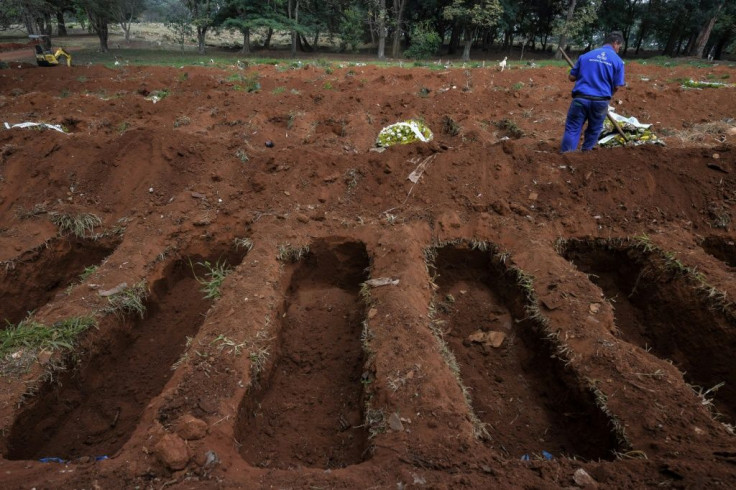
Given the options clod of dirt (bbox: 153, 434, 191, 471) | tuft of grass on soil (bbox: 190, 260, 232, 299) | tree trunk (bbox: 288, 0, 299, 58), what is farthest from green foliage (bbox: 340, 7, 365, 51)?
clod of dirt (bbox: 153, 434, 191, 471)

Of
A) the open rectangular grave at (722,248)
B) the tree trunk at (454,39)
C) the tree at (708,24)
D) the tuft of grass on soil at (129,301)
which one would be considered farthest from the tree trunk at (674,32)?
the tuft of grass on soil at (129,301)

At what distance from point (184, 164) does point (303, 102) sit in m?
4.27

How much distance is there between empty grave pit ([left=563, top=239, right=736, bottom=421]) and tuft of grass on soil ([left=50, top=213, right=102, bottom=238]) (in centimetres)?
614

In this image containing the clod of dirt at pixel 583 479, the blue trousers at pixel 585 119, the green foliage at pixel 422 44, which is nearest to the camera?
the clod of dirt at pixel 583 479

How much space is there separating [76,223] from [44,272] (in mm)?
722

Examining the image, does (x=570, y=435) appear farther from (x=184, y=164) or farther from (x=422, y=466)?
(x=184, y=164)

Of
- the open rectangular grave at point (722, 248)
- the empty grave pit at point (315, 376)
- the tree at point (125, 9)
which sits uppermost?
the tree at point (125, 9)

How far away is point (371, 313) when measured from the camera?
12.9 feet

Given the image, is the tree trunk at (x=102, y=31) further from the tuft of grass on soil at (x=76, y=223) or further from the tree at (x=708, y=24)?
the tree at (x=708, y=24)

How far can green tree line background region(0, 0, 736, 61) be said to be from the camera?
72.1 feet

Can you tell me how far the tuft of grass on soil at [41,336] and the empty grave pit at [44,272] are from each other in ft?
3.68

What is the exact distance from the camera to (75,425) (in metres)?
3.48

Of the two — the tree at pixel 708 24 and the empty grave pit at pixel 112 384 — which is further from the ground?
the tree at pixel 708 24

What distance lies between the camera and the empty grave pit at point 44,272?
4.85 meters
